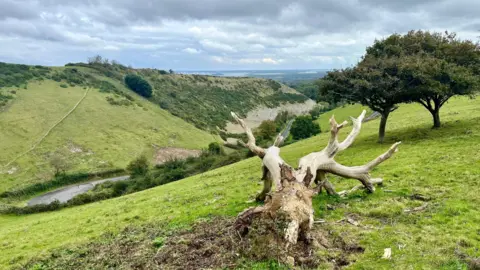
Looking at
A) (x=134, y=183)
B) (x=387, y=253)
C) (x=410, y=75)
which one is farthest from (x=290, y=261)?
(x=134, y=183)

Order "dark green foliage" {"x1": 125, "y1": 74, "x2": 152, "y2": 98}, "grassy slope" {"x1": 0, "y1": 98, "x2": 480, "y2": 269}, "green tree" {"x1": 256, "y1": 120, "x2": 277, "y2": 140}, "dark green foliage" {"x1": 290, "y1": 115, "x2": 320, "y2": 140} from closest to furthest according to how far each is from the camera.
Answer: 1. "grassy slope" {"x1": 0, "y1": 98, "x2": 480, "y2": 269}
2. "dark green foliage" {"x1": 290, "y1": 115, "x2": 320, "y2": 140}
3. "green tree" {"x1": 256, "y1": 120, "x2": 277, "y2": 140}
4. "dark green foliage" {"x1": 125, "y1": 74, "x2": 152, "y2": 98}

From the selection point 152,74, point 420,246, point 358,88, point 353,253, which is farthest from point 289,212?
point 152,74

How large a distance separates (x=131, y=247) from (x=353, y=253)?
6.44 meters

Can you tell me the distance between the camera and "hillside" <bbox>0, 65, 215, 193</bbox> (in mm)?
66438

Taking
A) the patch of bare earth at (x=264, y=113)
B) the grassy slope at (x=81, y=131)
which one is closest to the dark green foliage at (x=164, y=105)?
the grassy slope at (x=81, y=131)

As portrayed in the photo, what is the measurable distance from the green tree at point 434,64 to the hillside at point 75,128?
58994 mm

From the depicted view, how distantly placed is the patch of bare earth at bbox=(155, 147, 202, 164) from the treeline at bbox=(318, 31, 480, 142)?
57.1m

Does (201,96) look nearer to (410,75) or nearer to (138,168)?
(138,168)

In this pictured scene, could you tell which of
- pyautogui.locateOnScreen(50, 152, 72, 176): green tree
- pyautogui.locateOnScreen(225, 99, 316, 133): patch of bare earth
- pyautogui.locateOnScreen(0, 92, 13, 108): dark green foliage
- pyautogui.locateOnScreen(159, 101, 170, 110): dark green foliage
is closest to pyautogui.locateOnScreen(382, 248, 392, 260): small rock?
pyautogui.locateOnScreen(50, 152, 72, 176): green tree

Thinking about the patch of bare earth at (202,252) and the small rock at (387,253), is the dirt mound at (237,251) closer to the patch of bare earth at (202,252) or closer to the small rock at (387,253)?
the patch of bare earth at (202,252)

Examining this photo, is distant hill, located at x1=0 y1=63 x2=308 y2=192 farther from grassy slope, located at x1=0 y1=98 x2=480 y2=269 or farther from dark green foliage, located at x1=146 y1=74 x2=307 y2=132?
grassy slope, located at x1=0 y1=98 x2=480 y2=269

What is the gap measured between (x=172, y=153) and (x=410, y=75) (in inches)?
2655

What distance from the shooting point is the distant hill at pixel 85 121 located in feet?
224

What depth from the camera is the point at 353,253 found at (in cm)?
903
